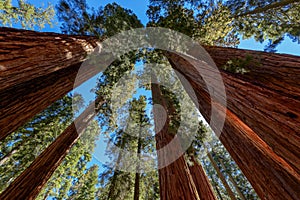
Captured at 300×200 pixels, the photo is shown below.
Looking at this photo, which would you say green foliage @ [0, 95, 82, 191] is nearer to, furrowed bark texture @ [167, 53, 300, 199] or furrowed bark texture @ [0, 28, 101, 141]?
furrowed bark texture @ [0, 28, 101, 141]

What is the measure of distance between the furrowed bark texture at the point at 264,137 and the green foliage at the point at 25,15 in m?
11.8

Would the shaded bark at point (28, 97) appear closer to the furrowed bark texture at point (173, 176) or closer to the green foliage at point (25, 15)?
the furrowed bark texture at point (173, 176)

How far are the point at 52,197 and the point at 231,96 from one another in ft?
46.6

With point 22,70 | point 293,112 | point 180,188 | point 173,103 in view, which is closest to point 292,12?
point 173,103

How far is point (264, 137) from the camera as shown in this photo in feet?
6.82

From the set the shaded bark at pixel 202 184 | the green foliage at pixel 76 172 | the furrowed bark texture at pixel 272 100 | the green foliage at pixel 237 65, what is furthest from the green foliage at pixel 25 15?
the shaded bark at pixel 202 184

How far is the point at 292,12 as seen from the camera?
585 centimetres

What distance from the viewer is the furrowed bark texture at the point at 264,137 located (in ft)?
5.85

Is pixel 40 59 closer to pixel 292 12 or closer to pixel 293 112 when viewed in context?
pixel 293 112

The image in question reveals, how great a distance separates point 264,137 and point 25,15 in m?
13.6

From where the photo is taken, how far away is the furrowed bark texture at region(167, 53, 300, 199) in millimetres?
1784

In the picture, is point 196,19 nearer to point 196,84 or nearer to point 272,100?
point 196,84

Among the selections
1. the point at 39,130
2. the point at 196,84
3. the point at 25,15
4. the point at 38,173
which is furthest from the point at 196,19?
the point at 25,15

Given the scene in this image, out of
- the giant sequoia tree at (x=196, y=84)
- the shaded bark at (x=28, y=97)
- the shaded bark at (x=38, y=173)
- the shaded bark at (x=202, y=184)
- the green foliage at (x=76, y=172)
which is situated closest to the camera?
the giant sequoia tree at (x=196, y=84)
